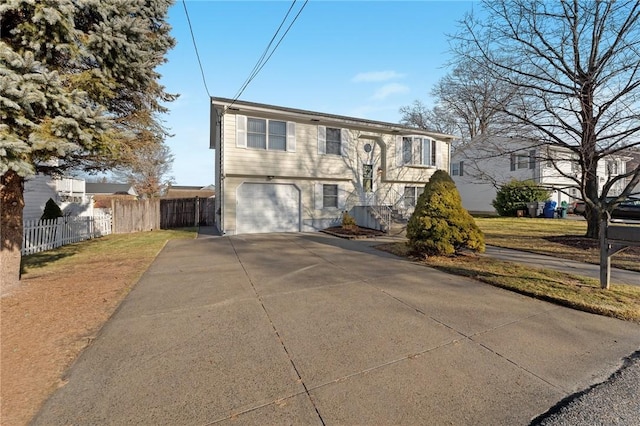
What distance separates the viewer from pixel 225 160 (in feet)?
37.9

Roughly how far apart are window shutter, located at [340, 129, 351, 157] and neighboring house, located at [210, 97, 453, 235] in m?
0.05

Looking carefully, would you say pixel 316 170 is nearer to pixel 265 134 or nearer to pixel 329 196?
pixel 329 196

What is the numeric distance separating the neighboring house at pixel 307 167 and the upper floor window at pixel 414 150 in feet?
0.18

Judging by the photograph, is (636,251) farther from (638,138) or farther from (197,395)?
(197,395)

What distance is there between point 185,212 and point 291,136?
28.1ft

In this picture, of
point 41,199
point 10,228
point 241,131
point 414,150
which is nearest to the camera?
point 10,228

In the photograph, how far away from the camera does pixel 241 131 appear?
11.8 metres

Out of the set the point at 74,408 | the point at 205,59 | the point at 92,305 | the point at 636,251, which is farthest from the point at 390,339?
the point at 205,59

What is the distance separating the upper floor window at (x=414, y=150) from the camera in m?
15.9

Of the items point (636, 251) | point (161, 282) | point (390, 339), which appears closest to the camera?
point (390, 339)

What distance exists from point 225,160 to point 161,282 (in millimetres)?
7122

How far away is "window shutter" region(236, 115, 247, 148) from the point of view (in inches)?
463

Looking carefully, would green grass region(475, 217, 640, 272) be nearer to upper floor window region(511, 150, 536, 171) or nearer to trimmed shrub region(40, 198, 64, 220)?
upper floor window region(511, 150, 536, 171)

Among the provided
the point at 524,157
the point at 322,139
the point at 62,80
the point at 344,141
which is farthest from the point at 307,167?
the point at 62,80
